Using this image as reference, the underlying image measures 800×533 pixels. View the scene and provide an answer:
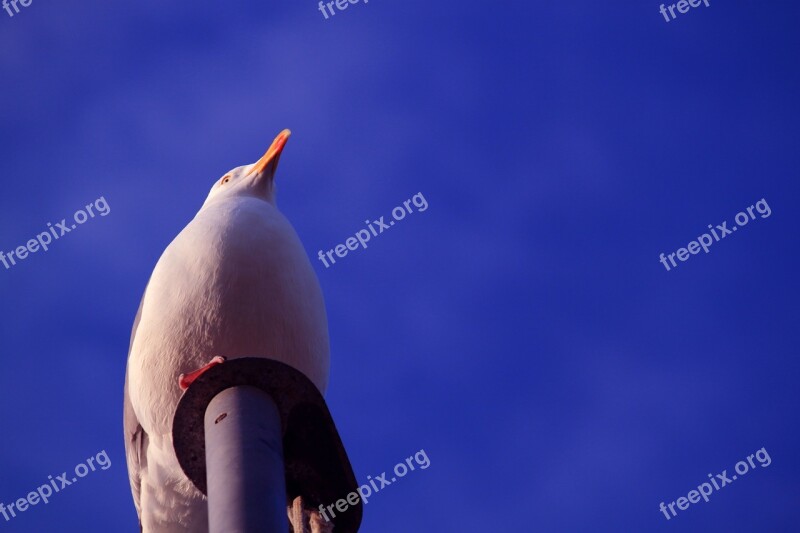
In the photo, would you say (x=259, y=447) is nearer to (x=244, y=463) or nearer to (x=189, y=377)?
(x=244, y=463)

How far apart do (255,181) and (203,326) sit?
2.94 meters

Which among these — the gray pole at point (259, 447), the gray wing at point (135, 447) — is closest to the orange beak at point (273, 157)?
the gray wing at point (135, 447)

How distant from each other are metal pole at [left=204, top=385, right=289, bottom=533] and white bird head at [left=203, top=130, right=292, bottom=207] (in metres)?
3.71

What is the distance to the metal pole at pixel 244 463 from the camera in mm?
6383

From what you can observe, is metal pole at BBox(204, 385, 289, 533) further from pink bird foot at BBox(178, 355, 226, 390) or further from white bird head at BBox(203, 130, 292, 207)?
white bird head at BBox(203, 130, 292, 207)

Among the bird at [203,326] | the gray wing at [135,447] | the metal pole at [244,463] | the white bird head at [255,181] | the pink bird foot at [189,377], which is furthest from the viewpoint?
the white bird head at [255,181]

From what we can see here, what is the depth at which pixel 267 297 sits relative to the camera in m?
8.34

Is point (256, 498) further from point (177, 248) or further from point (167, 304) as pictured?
point (177, 248)

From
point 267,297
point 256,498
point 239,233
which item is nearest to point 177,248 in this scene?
point 239,233

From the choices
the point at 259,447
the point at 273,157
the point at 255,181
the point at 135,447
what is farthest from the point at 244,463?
the point at 273,157

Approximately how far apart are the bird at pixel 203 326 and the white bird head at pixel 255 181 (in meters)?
1.35

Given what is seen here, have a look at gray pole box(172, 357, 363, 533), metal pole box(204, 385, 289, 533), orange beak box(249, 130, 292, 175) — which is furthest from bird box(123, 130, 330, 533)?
orange beak box(249, 130, 292, 175)

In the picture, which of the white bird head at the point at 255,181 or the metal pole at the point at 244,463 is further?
the white bird head at the point at 255,181

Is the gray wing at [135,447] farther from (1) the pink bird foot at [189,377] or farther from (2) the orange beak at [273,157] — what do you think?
(2) the orange beak at [273,157]
